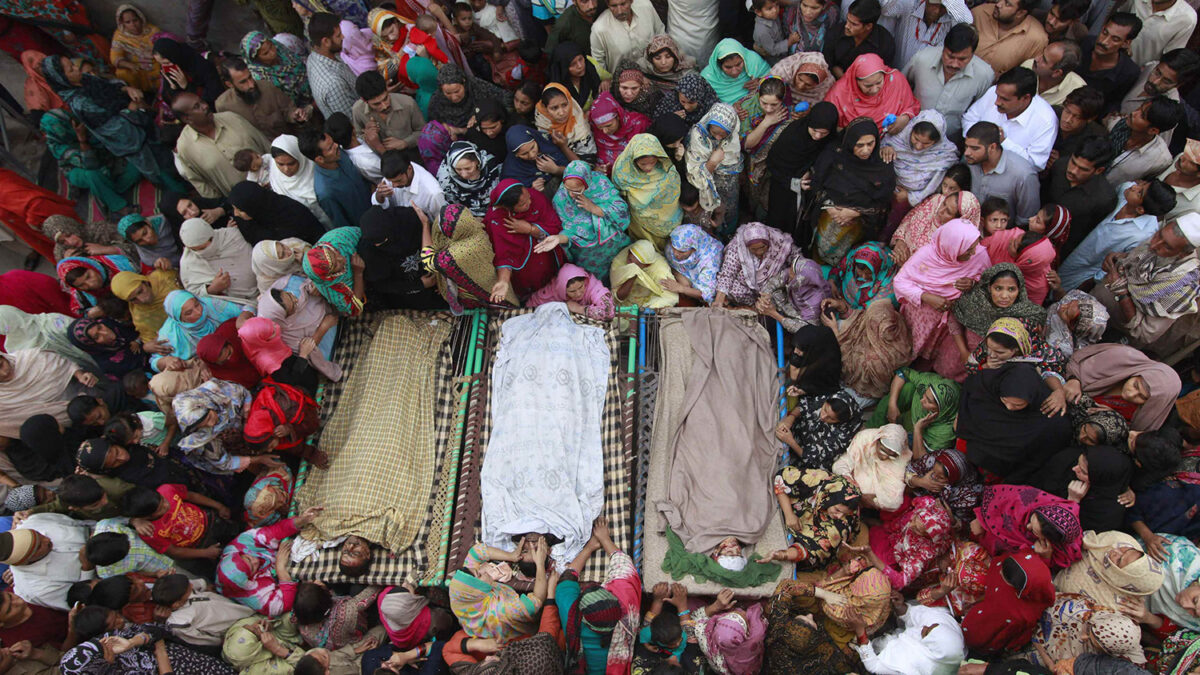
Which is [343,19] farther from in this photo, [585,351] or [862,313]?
[862,313]

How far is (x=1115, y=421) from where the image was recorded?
361 cm

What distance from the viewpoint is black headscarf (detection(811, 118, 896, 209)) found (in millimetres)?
4520

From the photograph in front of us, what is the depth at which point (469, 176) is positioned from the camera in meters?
4.86

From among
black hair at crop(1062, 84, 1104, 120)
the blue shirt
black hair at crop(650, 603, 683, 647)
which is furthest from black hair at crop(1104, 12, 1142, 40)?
black hair at crop(650, 603, 683, 647)

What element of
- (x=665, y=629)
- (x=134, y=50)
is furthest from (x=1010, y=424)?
(x=134, y=50)

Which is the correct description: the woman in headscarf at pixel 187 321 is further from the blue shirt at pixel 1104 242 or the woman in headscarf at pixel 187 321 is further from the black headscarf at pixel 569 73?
the blue shirt at pixel 1104 242

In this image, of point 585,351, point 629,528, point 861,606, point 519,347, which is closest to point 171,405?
point 519,347

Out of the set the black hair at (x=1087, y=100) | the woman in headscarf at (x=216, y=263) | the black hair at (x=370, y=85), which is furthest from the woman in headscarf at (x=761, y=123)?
the woman in headscarf at (x=216, y=263)

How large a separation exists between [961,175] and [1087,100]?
0.89m

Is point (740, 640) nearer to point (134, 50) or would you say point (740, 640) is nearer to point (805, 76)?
point (805, 76)

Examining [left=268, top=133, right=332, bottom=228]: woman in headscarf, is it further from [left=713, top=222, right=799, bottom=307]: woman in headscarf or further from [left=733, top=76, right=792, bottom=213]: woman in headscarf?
[left=733, top=76, right=792, bottom=213]: woman in headscarf

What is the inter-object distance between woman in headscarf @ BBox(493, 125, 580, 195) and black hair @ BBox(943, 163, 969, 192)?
8.41ft

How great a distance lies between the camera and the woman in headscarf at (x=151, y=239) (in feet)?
16.2

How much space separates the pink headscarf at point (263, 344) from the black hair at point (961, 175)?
434cm
